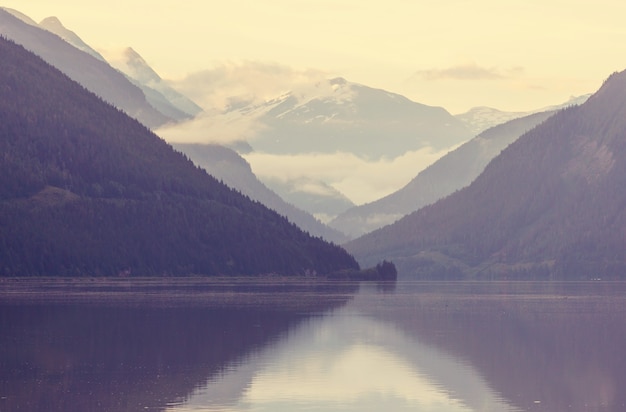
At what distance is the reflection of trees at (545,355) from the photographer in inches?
4218

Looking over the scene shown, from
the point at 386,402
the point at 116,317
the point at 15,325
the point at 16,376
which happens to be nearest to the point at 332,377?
the point at 386,402

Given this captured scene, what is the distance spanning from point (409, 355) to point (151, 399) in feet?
138

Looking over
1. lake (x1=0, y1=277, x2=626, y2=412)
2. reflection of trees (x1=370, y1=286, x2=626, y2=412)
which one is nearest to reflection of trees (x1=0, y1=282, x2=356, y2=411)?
lake (x1=0, y1=277, x2=626, y2=412)

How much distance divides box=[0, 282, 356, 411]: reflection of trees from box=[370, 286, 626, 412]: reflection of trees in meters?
20.2

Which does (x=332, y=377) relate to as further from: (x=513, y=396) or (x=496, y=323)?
(x=496, y=323)

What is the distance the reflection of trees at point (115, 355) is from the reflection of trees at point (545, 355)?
20232 millimetres

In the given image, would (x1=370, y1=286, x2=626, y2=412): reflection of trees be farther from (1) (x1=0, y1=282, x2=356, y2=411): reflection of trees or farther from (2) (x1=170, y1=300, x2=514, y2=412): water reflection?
(1) (x1=0, y1=282, x2=356, y2=411): reflection of trees

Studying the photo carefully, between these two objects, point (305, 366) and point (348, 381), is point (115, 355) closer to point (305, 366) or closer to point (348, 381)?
point (305, 366)

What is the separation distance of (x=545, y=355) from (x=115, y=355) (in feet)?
128

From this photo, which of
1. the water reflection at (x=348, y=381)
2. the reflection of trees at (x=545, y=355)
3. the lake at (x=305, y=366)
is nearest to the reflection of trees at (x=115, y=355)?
the lake at (x=305, y=366)

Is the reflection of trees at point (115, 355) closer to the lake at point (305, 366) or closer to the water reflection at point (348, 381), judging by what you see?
the lake at point (305, 366)

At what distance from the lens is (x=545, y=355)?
457 ft

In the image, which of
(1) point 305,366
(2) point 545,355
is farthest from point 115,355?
(2) point 545,355

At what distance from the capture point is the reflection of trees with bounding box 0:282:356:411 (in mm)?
105312
